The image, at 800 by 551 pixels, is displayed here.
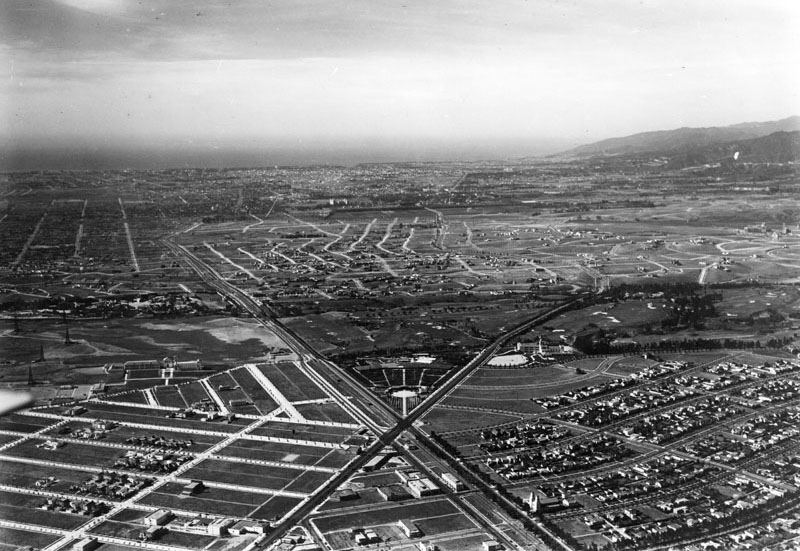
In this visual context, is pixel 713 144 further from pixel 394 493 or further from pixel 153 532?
pixel 153 532

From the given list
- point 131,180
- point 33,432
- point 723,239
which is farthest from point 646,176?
point 33,432

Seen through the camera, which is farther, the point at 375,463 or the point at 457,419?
the point at 457,419

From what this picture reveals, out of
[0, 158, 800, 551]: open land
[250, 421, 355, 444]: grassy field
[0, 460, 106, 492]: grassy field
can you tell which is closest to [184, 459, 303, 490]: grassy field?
[0, 158, 800, 551]: open land

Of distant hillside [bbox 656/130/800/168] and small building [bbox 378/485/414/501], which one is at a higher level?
distant hillside [bbox 656/130/800/168]

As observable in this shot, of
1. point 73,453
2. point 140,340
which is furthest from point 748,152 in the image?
point 73,453

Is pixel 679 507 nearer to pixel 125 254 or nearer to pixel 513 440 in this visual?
pixel 513 440

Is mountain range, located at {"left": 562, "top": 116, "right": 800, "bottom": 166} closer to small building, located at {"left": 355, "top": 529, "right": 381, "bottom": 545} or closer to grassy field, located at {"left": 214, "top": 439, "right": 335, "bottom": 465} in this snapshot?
grassy field, located at {"left": 214, "top": 439, "right": 335, "bottom": 465}
